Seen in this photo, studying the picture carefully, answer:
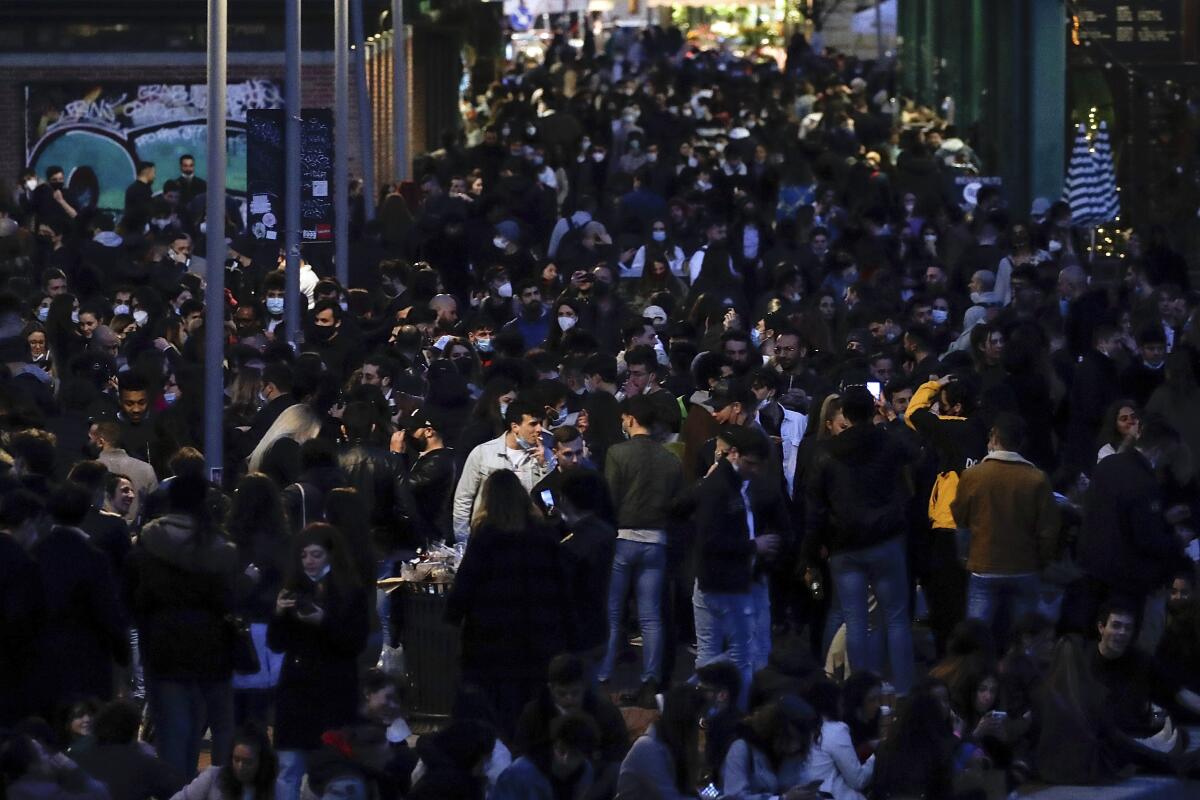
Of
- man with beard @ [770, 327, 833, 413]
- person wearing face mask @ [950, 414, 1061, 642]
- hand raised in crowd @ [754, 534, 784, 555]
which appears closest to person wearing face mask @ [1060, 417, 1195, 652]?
person wearing face mask @ [950, 414, 1061, 642]

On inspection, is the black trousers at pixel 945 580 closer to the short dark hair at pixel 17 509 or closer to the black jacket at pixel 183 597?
the black jacket at pixel 183 597

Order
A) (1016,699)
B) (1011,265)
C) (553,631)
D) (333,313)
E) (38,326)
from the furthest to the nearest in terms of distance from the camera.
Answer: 1. (1011,265)
2. (333,313)
3. (38,326)
4. (1016,699)
5. (553,631)

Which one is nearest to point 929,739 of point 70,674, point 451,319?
point 70,674

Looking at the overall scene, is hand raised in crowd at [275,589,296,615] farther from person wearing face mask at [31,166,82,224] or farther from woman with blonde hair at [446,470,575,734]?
person wearing face mask at [31,166,82,224]

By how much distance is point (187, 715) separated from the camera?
35.2 ft

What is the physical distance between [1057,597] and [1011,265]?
847 centimetres

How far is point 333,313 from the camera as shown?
18391mm

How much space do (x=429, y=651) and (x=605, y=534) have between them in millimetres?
1633

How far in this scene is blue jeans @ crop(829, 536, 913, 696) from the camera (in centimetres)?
1307

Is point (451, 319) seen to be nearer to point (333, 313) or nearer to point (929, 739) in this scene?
point (333, 313)

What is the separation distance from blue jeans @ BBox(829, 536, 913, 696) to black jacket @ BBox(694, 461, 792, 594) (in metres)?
0.50

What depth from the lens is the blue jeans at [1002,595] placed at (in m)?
13.2

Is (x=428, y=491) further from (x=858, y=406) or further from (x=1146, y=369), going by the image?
(x=1146, y=369)

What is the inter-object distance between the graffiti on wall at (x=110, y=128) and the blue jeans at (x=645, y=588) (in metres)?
22.9
